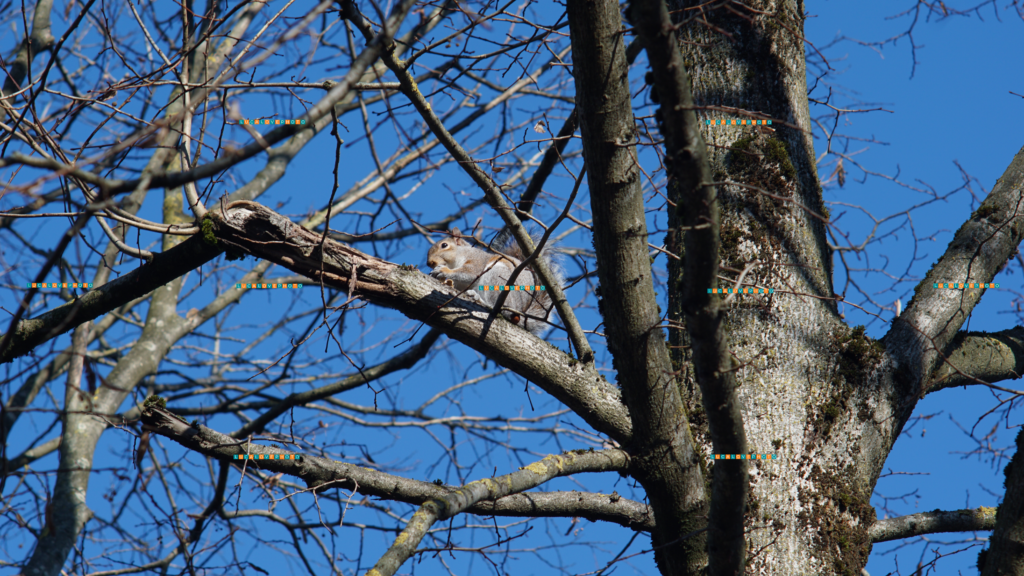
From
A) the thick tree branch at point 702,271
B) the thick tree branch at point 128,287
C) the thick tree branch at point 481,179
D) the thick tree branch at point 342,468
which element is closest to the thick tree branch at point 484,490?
the thick tree branch at point 342,468

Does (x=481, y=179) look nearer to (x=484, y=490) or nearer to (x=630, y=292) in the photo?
(x=630, y=292)

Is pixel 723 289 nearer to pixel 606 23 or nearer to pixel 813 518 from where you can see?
pixel 813 518

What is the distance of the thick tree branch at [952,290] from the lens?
2.26 metres

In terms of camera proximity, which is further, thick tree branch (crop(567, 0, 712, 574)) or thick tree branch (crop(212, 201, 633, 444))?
thick tree branch (crop(212, 201, 633, 444))

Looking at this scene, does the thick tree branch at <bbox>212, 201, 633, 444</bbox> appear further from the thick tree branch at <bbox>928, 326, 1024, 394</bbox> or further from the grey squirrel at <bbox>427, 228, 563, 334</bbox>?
the grey squirrel at <bbox>427, 228, 563, 334</bbox>

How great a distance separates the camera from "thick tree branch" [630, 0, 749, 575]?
4.25 feet

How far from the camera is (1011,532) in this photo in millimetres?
1996

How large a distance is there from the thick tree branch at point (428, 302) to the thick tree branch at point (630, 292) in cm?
16

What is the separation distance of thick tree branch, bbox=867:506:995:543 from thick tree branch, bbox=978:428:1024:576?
0.34 meters

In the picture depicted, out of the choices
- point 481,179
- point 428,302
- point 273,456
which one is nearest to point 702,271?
point 481,179

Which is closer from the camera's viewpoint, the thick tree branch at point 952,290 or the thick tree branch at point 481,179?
the thick tree branch at point 481,179

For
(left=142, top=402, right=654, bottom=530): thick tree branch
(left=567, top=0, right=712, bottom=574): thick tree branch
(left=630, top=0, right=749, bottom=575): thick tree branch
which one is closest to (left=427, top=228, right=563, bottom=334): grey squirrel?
(left=142, top=402, right=654, bottom=530): thick tree branch

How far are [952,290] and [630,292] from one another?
1227mm

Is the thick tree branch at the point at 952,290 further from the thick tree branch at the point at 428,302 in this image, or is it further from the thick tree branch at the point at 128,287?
the thick tree branch at the point at 128,287
